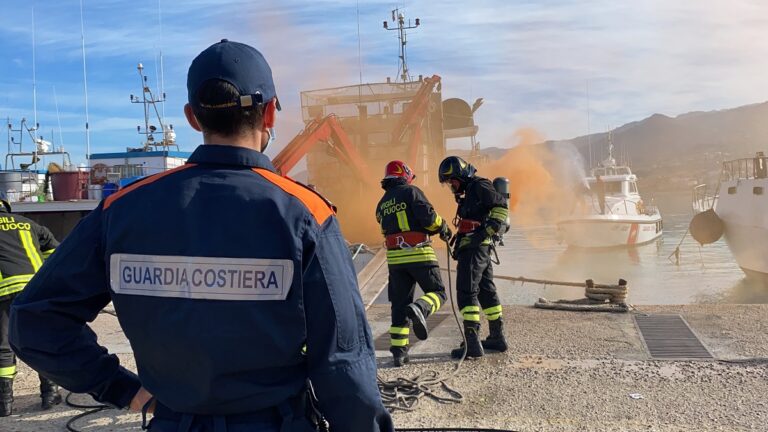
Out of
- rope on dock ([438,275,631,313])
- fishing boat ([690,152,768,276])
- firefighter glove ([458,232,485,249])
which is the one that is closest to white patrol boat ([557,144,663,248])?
fishing boat ([690,152,768,276])

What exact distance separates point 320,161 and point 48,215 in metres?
8.34

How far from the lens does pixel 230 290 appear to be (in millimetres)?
1373

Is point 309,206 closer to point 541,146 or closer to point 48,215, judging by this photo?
point 48,215

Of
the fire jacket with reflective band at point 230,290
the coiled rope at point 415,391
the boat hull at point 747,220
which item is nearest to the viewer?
the fire jacket with reflective band at point 230,290

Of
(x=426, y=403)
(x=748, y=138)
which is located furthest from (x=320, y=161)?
(x=748, y=138)

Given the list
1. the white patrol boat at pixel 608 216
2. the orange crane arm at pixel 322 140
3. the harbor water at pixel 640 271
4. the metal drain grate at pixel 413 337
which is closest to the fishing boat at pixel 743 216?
the harbor water at pixel 640 271

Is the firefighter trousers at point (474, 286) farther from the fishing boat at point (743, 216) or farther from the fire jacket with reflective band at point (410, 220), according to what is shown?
the fishing boat at point (743, 216)

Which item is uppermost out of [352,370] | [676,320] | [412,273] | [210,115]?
[210,115]

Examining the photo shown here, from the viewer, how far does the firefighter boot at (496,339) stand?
5664mm

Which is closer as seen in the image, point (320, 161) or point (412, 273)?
point (412, 273)

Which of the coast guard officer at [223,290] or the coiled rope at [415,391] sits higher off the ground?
the coast guard officer at [223,290]

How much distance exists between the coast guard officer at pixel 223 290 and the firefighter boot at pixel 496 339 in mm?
4374

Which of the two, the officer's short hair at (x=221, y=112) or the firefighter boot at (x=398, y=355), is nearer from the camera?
the officer's short hair at (x=221, y=112)

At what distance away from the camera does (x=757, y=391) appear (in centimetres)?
427
